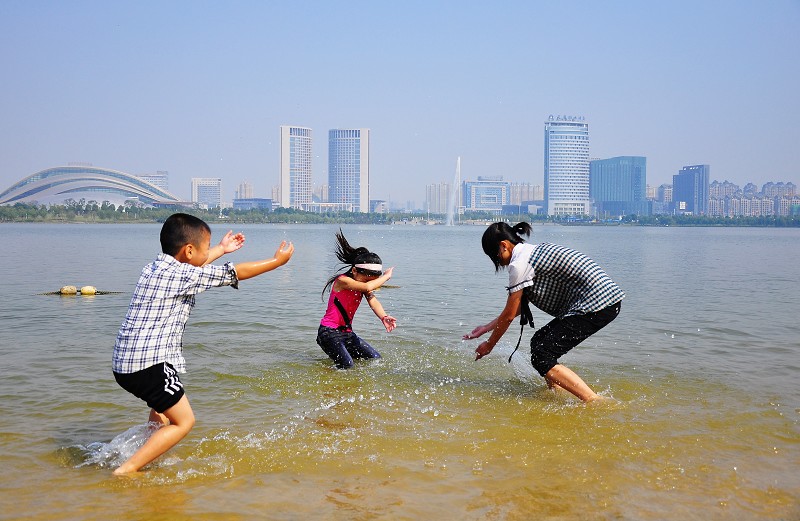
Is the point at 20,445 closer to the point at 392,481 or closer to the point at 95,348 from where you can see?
the point at 392,481

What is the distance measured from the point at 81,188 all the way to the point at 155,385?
613 feet

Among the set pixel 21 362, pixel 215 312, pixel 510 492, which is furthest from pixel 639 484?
pixel 215 312

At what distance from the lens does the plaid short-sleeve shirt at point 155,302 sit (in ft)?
14.8

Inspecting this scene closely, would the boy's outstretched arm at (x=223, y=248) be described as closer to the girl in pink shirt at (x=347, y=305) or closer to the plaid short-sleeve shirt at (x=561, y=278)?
the plaid short-sleeve shirt at (x=561, y=278)

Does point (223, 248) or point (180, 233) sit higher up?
point (180, 233)

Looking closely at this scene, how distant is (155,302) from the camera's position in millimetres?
4527

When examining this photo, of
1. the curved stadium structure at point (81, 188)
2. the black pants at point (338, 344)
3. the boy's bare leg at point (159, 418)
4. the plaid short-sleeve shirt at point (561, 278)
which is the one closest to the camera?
the boy's bare leg at point (159, 418)

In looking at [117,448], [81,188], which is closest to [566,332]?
[117,448]

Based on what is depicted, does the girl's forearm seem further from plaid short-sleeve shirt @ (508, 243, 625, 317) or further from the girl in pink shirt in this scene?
the girl in pink shirt

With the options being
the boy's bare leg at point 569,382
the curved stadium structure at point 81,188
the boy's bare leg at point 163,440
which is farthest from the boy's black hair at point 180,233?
the curved stadium structure at point 81,188

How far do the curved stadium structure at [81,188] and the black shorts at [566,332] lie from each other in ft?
599

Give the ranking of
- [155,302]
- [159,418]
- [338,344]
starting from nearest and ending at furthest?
[155,302] → [159,418] → [338,344]

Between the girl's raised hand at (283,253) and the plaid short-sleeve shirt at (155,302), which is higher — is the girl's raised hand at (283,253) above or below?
above

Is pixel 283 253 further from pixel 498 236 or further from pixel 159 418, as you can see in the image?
pixel 498 236
